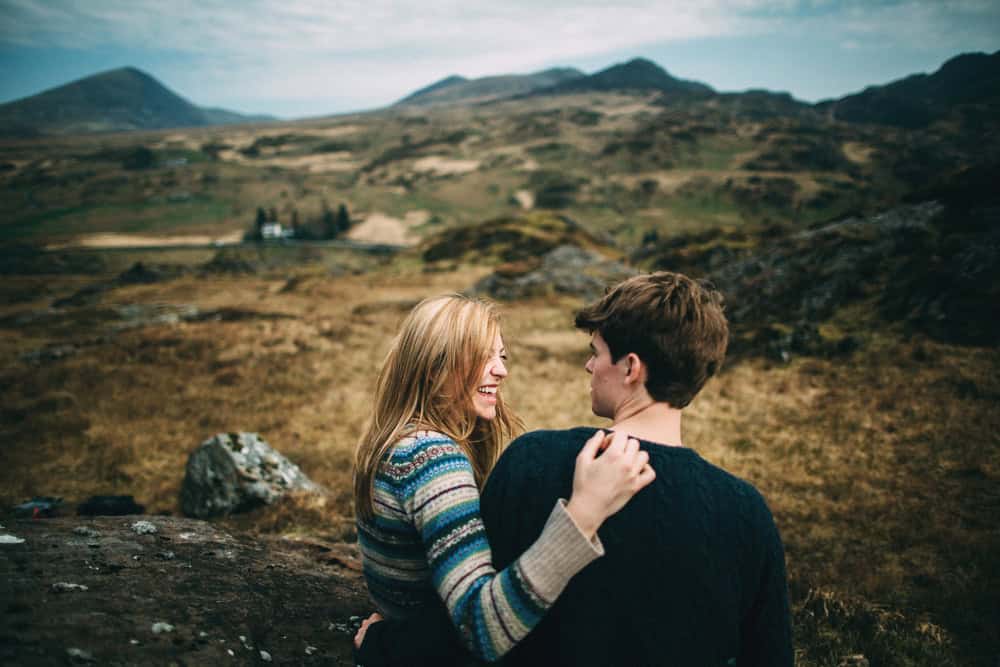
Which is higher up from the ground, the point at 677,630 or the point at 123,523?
the point at 677,630

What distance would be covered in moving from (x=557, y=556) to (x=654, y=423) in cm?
67

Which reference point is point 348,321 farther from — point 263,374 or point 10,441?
point 10,441

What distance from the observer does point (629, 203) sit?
103 m

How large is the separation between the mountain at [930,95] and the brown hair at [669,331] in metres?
29.6

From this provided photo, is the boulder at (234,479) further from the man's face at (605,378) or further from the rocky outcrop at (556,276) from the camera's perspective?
the rocky outcrop at (556,276)

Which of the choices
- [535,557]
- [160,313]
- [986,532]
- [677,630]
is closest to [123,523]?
[535,557]

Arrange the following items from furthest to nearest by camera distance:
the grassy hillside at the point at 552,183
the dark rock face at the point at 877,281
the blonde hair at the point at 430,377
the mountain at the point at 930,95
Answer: the grassy hillside at the point at 552,183 → the mountain at the point at 930,95 → the dark rock face at the point at 877,281 → the blonde hair at the point at 430,377

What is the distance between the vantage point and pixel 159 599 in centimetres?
294

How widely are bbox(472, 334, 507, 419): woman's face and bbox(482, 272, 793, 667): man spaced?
530 mm

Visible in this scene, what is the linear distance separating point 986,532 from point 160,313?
37549 millimetres

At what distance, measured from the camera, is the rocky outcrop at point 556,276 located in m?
33.4

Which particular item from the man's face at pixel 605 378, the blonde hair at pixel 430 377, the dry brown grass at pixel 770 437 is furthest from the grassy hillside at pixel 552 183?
the man's face at pixel 605 378

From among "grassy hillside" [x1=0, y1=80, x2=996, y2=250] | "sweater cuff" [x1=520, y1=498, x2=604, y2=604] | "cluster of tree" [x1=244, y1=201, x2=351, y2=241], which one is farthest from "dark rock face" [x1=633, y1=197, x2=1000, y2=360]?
"cluster of tree" [x1=244, y1=201, x2=351, y2=241]

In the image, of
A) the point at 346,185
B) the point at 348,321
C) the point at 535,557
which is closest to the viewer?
the point at 535,557
